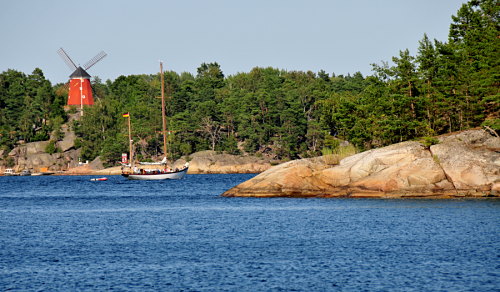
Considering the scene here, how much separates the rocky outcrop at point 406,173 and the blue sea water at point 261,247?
2161 millimetres

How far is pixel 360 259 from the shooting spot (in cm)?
3522

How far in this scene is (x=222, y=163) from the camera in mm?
155500

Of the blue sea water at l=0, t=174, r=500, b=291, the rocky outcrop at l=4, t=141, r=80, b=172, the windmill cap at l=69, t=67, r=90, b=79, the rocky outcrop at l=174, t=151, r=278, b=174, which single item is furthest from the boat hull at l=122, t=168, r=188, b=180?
the windmill cap at l=69, t=67, r=90, b=79

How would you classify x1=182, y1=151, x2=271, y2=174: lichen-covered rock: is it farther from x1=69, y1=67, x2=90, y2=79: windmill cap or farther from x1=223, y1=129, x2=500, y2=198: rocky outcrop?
x1=223, y1=129, x2=500, y2=198: rocky outcrop

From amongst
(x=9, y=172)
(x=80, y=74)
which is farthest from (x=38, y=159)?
→ (x=80, y=74)

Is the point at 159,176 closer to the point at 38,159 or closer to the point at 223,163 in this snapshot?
the point at 223,163

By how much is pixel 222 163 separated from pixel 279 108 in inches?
733

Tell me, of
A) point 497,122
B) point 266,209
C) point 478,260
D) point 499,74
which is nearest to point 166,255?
point 478,260

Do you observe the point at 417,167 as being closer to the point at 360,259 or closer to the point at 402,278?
the point at 360,259

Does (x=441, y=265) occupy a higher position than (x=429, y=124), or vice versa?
(x=429, y=124)

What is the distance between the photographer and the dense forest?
274ft

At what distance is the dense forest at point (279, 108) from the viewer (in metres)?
83.6

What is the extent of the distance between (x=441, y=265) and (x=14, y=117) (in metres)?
164

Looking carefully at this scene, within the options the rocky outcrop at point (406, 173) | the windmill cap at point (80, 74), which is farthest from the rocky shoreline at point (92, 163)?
the rocky outcrop at point (406, 173)
